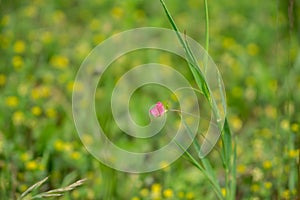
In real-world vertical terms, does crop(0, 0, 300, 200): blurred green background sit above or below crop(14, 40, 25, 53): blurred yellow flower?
below

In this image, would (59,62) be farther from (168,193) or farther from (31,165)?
(168,193)

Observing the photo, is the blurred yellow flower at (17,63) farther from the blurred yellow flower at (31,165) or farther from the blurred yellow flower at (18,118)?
the blurred yellow flower at (31,165)

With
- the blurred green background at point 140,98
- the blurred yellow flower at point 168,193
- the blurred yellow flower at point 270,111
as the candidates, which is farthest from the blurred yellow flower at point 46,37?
the blurred yellow flower at point 168,193

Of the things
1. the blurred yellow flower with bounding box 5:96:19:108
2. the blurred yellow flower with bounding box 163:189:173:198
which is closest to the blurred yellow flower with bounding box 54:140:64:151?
the blurred yellow flower with bounding box 5:96:19:108

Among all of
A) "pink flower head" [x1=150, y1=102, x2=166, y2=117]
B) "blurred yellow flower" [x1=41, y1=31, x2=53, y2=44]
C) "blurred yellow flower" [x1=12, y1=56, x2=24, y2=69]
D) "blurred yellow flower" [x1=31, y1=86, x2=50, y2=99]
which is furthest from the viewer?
"blurred yellow flower" [x1=41, y1=31, x2=53, y2=44]

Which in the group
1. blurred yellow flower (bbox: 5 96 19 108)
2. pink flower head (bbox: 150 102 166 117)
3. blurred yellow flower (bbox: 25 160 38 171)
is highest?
pink flower head (bbox: 150 102 166 117)

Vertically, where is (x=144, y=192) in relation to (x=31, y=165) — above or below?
below

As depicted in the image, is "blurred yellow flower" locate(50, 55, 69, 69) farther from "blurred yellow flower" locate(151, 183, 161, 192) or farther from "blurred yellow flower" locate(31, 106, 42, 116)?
"blurred yellow flower" locate(151, 183, 161, 192)

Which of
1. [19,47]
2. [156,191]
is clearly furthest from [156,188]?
[19,47]
